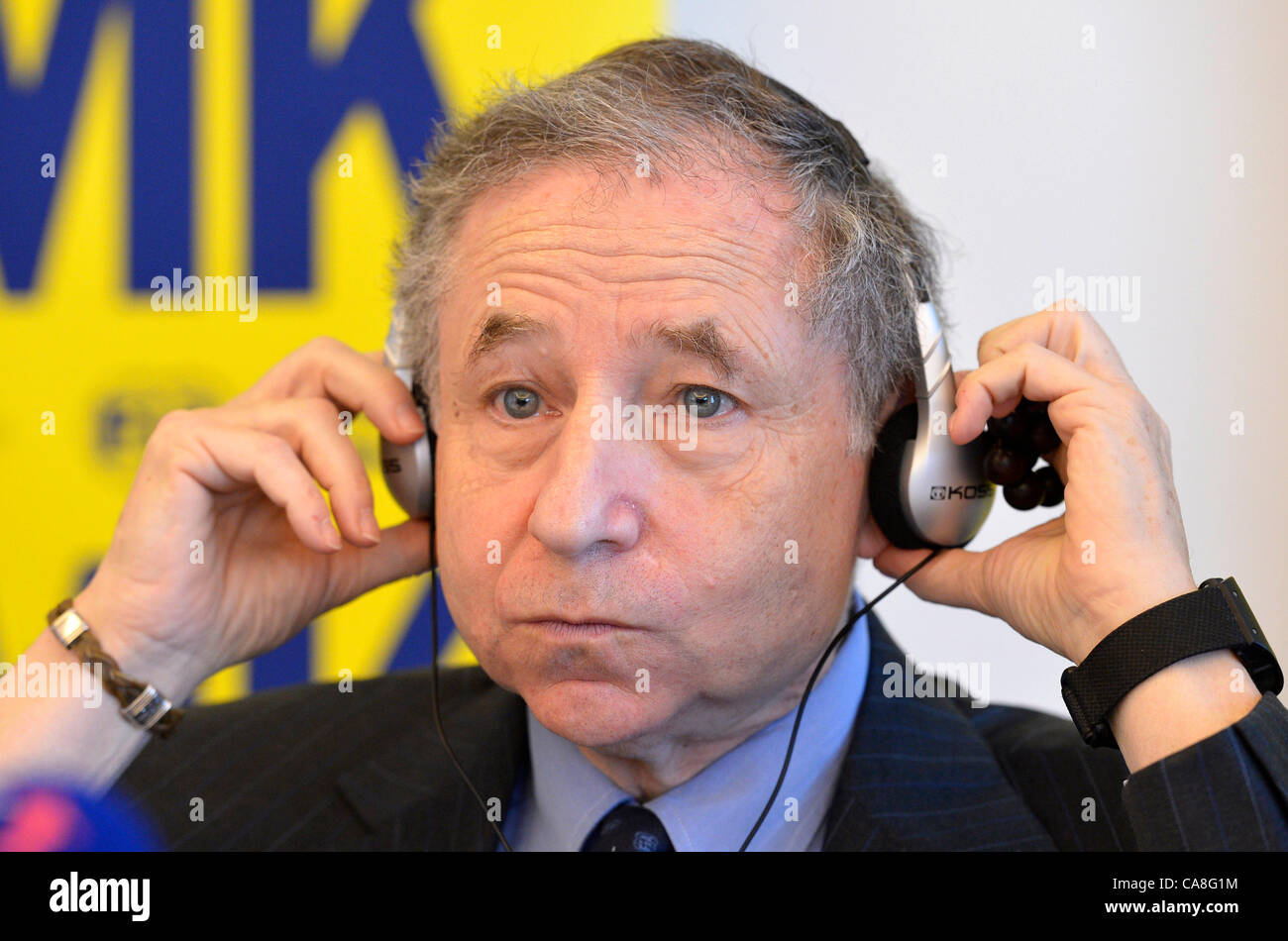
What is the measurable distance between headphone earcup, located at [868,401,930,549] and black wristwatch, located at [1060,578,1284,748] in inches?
11.2

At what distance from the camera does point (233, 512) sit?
1.73 meters

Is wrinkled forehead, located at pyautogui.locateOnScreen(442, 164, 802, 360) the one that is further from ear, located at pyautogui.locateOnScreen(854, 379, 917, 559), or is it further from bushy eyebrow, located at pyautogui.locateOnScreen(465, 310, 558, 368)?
ear, located at pyautogui.locateOnScreen(854, 379, 917, 559)

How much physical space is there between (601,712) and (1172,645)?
635mm

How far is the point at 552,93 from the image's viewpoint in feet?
5.16

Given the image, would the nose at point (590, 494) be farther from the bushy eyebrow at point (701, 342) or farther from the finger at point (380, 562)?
→ the finger at point (380, 562)

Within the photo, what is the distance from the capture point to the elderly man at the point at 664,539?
4.38ft

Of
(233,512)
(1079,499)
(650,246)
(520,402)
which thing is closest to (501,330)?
(520,402)

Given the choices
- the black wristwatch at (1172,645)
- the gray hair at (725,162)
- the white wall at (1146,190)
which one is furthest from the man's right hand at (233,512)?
the white wall at (1146,190)

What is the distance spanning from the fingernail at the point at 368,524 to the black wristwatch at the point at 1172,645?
3.02 feet

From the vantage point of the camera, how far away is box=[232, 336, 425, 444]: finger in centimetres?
164

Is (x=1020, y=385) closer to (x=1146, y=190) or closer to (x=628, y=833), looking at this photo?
(x=628, y=833)

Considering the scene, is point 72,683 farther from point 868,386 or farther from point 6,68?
point 6,68
